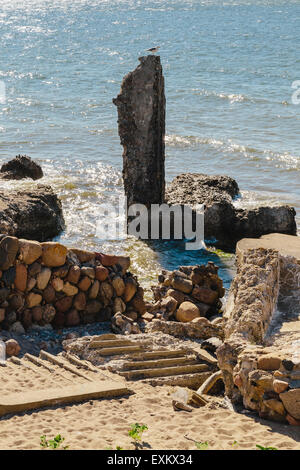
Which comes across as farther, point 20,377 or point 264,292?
point 264,292

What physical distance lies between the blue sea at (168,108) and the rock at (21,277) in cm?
365

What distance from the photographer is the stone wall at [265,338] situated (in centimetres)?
595

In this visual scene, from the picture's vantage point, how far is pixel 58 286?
8.70 m

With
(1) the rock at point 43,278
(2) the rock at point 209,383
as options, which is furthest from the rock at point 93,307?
(2) the rock at point 209,383

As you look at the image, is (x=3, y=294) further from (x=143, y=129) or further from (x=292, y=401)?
(x=143, y=129)

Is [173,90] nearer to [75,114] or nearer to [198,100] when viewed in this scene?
[198,100]

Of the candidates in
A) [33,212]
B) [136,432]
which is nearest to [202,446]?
[136,432]

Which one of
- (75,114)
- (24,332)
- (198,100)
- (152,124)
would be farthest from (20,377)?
(198,100)

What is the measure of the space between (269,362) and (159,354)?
1.86 metres

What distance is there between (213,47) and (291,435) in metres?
39.8

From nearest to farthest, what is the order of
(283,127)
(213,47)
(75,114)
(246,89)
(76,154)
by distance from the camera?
(76,154) < (283,127) < (75,114) < (246,89) < (213,47)

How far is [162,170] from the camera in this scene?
49.1 ft

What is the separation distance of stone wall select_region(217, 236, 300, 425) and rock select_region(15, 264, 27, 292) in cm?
216

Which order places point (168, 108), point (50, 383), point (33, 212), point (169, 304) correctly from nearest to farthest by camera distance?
point (50, 383) < point (169, 304) < point (33, 212) < point (168, 108)
